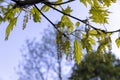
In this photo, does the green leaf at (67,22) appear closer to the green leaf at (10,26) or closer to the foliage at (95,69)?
the green leaf at (10,26)

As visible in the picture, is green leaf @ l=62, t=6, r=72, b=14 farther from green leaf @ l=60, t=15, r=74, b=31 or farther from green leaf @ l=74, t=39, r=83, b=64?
green leaf @ l=74, t=39, r=83, b=64

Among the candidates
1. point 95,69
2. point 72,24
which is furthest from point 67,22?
point 95,69

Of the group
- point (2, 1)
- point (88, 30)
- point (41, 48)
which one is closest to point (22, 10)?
point (2, 1)

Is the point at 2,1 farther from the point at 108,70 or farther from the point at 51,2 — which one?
the point at 108,70

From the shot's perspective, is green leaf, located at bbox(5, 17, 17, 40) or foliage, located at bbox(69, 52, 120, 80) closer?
green leaf, located at bbox(5, 17, 17, 40)

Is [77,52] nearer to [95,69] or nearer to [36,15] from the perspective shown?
[36,15]

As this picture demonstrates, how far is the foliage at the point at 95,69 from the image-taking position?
21812mm

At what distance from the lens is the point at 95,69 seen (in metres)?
22.2

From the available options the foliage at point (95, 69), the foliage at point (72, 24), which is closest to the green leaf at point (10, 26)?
the foliage at point (72, 24)

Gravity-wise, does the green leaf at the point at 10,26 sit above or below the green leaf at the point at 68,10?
below

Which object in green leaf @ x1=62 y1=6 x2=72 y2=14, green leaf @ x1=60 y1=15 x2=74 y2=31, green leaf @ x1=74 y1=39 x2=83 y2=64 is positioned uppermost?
green leaf @ x1=62 y1=6 x2=72 y2=14

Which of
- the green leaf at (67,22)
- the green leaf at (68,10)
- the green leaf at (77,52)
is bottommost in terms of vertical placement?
the green leaf at (77,52)

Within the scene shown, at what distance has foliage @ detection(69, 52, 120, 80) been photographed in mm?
21812

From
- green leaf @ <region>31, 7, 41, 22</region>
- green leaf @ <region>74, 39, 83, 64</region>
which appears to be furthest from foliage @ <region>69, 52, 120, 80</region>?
green leaf @ <region>74, 39, 83, 64</region>
